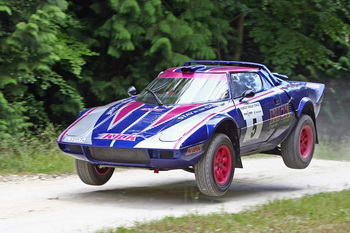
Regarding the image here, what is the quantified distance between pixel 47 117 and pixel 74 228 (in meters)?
8.08

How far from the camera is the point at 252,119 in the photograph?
28.8 ft

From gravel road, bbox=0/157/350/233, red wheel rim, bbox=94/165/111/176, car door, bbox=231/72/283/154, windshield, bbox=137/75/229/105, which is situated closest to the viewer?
gravel road, bbox=0/157/350/233

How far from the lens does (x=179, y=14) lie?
14461mm

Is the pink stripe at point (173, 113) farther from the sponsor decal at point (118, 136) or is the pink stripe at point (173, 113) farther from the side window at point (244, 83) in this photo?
the side window at point (244, 83)

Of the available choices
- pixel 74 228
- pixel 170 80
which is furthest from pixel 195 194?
pixel 74 228

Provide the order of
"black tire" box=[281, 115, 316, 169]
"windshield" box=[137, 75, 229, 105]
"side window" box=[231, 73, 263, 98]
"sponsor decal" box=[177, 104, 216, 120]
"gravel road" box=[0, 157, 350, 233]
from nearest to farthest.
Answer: "gravel road" box=[0, 157, 350, 233], "sponsor decal" box=[177, 104, 216, 120], "windshield" box=[137, 75, 229, 105], "side window" box=[231, 73, 263, 98], "black tire" box=[281, 115, 316, 169]

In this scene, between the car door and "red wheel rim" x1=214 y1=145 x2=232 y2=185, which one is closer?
"red wheel rim" x1=214 y1=145 x2=232 y2=185

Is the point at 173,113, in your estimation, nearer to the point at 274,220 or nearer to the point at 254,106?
the point at 254,106

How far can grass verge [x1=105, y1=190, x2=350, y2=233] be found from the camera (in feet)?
20.7

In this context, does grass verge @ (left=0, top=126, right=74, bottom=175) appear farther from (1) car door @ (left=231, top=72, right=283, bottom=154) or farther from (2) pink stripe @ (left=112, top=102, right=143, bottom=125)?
(1) car door @ (left=231, top=72, right=283, bottom=154)

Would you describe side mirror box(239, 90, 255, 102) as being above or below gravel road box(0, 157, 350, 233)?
above

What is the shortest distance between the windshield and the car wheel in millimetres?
762

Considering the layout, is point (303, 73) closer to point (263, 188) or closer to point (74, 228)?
point (263, 188)

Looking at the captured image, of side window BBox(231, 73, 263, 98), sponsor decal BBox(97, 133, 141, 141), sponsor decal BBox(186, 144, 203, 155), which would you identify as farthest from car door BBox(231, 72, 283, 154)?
sponsor decal BBox(97, 133, 141, 141)
